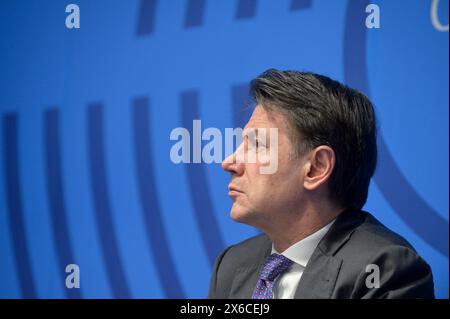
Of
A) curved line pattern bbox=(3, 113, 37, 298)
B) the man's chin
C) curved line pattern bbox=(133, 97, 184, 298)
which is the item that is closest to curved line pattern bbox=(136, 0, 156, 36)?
curved line pattern bbox=(133, 97, 184, 298)

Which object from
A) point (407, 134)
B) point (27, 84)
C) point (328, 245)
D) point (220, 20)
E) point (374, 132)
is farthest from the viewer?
point (27, 84)

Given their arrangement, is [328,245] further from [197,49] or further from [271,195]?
[197,49]

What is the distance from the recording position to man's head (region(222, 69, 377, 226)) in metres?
1.73

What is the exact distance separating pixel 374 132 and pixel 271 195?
35 centimetres

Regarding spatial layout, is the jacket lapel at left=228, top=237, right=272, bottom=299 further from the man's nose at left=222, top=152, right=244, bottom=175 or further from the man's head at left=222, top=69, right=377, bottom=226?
the man's nose at left=222, top=152, right=244, bottom=175

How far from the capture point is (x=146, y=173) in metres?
2.48

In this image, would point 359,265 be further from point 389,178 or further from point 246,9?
point 246,9

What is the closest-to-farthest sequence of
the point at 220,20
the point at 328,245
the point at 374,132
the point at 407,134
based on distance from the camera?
the point at 328,245 → the point at 374,132 → the point at 407,134 → the point at 220,20

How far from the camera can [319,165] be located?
1755mm

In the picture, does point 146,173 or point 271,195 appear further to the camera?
point 146,173

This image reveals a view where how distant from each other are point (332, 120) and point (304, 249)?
356 millimetres

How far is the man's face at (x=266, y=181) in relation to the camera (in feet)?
5.67

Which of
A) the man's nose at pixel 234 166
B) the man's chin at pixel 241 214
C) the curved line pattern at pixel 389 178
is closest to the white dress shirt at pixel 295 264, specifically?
the man's chin at pixel 241 214

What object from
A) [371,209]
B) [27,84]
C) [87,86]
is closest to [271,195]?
[371,209]
